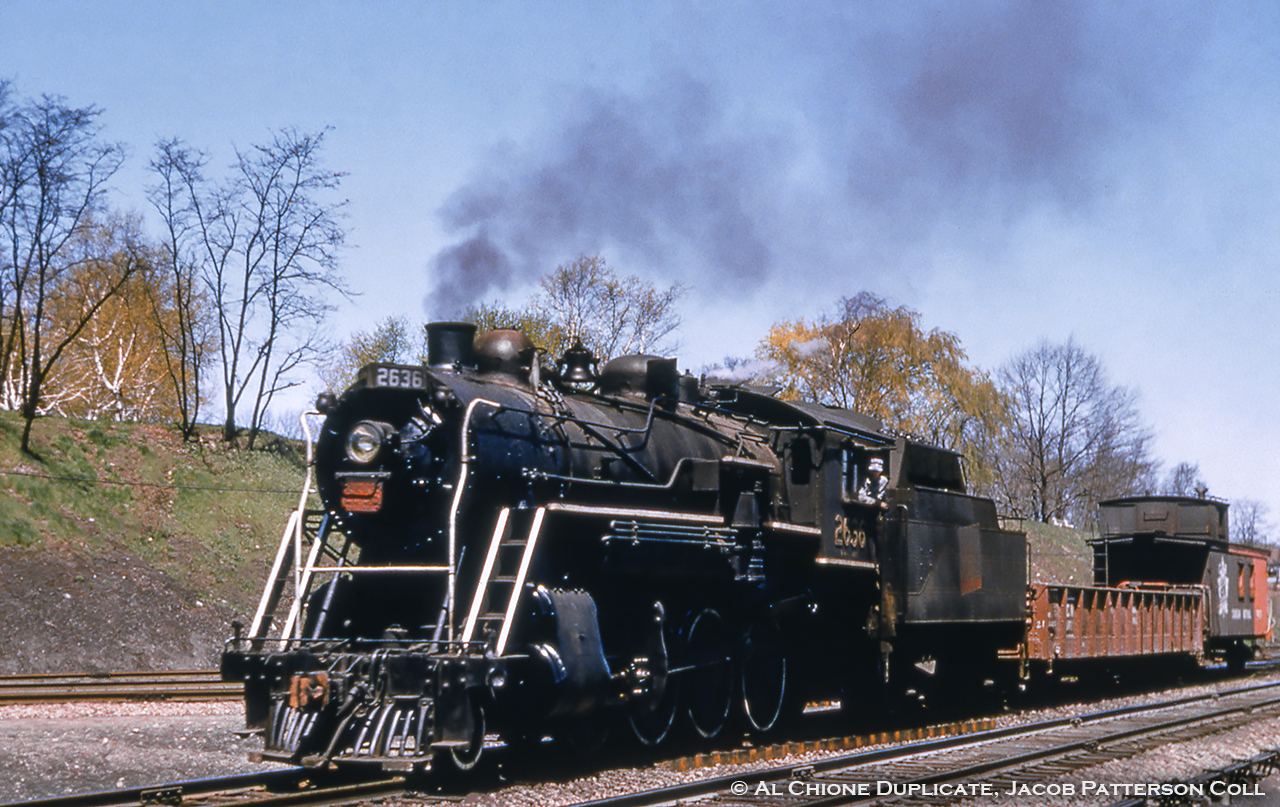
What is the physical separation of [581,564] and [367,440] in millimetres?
2082

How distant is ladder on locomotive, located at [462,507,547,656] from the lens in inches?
335

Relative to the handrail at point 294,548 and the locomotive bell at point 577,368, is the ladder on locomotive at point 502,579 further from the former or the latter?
the locomotive bell at point 577,368

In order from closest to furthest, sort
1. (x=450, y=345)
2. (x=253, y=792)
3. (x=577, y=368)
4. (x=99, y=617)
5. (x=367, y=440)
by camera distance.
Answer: (x=253, y=792)
(x=367, y=440)
(x=450, y=345)
(x=577, y=368)
(x=99, y=617)

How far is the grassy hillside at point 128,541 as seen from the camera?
19.8m

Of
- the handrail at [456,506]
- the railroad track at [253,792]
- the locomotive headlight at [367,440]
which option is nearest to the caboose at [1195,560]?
the handrail at [456,506]

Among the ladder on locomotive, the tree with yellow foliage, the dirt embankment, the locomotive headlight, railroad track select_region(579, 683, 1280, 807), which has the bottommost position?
railroad track select_region(579, 683, 1280, 807)

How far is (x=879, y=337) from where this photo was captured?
35938 millimetres

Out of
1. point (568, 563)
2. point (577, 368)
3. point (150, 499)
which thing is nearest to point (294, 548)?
point (568, 563)

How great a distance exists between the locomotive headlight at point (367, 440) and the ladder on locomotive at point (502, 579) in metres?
1.08

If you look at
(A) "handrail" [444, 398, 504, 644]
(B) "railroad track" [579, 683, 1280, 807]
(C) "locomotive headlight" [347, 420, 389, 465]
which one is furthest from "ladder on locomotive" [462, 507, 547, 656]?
(B) "railroad track" [579, 683, 1280, 807]

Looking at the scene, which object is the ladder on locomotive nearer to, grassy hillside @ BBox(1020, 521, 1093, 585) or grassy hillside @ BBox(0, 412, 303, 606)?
grassy hillside @ BBox(0, 412, 303, 606)

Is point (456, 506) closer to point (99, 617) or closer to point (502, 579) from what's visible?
point (502, 579)

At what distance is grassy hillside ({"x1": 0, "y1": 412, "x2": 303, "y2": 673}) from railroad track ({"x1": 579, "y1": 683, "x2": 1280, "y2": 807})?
550 inches

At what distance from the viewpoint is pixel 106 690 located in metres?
15.0
